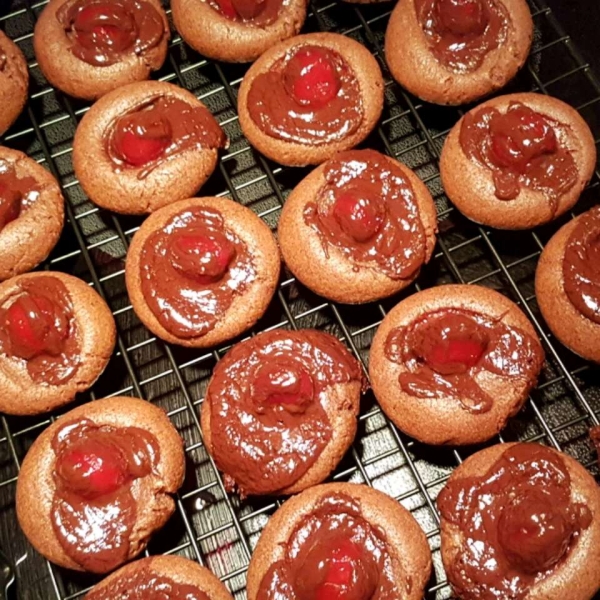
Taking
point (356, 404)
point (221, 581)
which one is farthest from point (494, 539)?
point (221, 581)

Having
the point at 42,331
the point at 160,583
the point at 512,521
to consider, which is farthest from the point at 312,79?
the point at 160,583

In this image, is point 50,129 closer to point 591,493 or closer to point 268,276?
point 268,276

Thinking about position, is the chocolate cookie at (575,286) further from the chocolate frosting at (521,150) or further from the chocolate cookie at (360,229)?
the chocolate cookie at (360,229)

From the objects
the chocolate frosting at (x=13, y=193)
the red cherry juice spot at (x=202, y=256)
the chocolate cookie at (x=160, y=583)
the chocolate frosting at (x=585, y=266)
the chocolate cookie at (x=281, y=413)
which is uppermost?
the chocolate frosting at (x=13, y=193)

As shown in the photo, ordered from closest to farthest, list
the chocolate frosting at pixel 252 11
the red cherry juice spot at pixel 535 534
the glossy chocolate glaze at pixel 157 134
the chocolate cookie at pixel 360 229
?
the red cherry juice spot at pixel 535 534, the chocolate cookie at pixel 360 229, the glossy chocolate glaze at pixel 157 134, the chocolate frosting at pixel 252 11

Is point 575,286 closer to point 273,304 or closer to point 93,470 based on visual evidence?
point 273,304

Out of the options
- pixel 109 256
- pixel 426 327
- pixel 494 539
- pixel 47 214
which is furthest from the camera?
pixel 109 256

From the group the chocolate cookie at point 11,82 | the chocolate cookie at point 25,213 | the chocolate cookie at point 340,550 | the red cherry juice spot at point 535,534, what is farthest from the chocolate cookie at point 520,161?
the chocolate cookie at point 11,82
